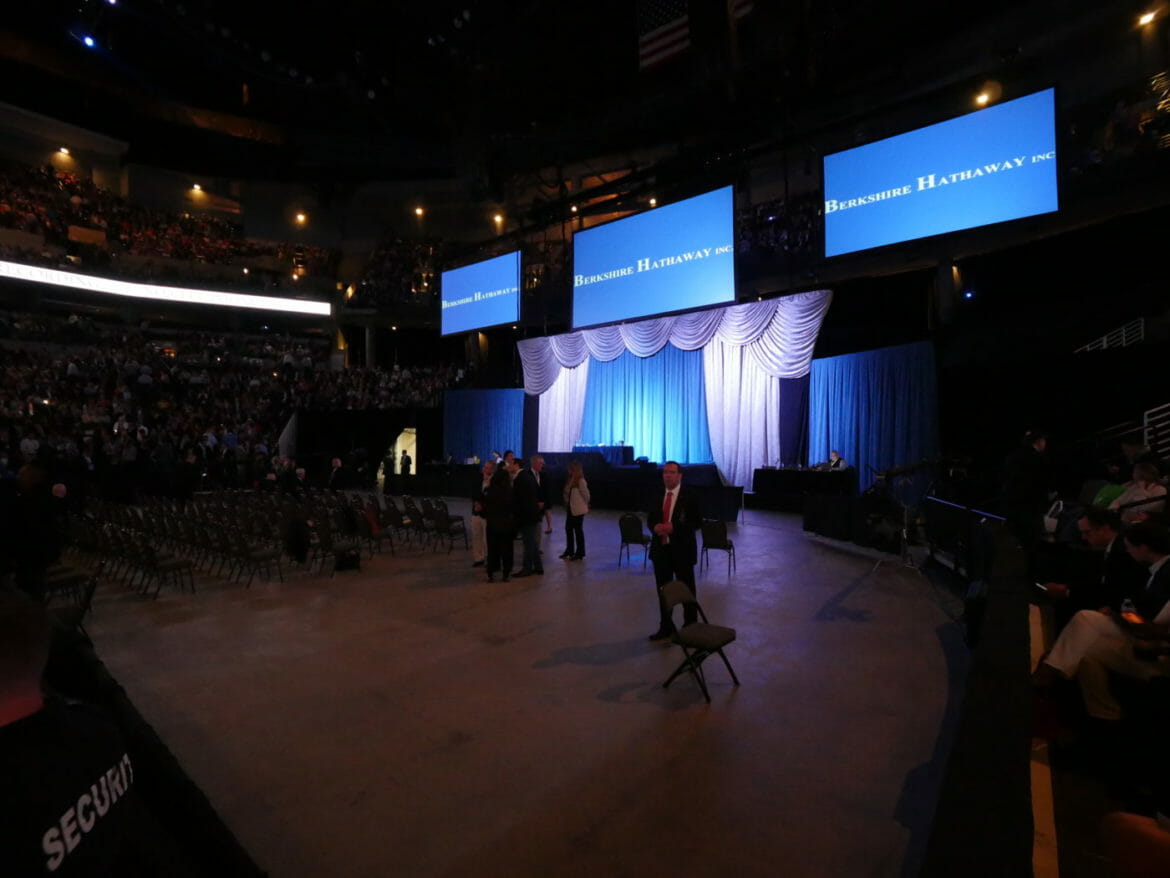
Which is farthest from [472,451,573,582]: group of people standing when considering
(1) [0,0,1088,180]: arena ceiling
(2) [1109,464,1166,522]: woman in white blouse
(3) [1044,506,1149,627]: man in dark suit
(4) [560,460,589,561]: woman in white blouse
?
(1) [0,0,1088,180]: arena ceiling

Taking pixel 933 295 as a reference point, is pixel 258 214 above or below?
above

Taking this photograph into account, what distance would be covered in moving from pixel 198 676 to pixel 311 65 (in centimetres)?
2489

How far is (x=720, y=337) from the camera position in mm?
15938

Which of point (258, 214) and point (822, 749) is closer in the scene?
point (822, 749)

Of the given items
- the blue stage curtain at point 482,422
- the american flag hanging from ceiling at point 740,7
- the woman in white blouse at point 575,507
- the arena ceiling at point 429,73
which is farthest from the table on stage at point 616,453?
the american flag hanging from ceiling at point 740,7

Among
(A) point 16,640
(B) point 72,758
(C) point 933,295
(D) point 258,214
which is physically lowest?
(B) point 72,758

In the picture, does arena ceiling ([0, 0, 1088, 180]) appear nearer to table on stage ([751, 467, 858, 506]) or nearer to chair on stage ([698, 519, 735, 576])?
table on stage ([751, 467, 858, 506])

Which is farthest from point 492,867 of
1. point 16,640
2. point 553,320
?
point 553,320

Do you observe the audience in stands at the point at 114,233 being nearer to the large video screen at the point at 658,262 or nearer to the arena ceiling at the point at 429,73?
the arena ceiling at the point at 429,73

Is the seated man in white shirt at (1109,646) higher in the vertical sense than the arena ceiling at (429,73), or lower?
lower

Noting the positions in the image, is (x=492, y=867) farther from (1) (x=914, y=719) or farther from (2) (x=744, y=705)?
(1) (x=914, y=719)

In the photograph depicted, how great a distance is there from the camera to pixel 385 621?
20.0 ft

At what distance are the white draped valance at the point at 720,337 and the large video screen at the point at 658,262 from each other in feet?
4.26

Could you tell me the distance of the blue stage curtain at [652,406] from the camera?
1731 cm
